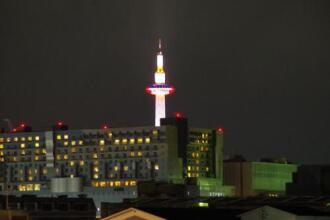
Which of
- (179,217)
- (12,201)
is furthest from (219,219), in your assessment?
(12,201)

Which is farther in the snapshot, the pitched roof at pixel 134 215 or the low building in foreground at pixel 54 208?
the low building in foreground at pixel 54 208

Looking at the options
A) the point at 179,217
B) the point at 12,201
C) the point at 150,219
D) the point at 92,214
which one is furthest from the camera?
the point at 12,201

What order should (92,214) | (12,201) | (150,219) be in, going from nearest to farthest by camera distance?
(150,219) → (92,214) → (12,201)

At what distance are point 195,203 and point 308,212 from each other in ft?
259

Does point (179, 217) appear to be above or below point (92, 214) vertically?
below

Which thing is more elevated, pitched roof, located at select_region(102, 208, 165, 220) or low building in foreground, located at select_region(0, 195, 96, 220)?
low building in foreground, located at select_region(0, 195, 96, 220)

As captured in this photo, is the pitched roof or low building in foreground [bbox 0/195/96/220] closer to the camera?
the pitched roof

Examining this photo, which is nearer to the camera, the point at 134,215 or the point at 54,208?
the point at 134,215

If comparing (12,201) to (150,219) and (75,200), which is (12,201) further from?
(150,219)

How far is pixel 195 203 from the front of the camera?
604 feet

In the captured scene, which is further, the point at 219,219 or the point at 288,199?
the point at 288,199

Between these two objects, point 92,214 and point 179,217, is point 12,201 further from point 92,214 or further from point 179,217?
point 179,217

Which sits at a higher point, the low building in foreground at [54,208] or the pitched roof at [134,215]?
the low building in foreground at [54,208]

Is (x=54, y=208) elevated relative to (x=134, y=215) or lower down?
elevated
